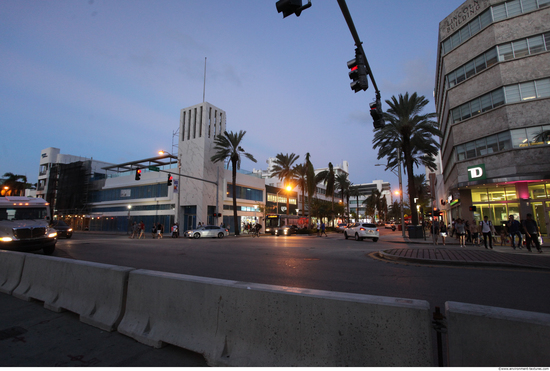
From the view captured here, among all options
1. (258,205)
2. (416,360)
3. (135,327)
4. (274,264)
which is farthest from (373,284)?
(258,205)

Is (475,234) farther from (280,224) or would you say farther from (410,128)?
(280,224)

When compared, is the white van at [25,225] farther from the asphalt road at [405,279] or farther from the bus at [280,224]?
the bus at [280,224]

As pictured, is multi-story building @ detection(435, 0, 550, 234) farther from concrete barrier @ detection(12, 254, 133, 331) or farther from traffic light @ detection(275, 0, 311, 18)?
concrete barrier @ detection(12, 254, 133, 331)

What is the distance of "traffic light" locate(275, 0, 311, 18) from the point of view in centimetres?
532

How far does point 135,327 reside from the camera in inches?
152

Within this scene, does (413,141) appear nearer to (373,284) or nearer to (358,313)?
(373,284)

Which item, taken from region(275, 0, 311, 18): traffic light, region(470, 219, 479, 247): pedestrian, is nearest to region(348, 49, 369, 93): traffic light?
region(275, 0, 311, 18): traffic light

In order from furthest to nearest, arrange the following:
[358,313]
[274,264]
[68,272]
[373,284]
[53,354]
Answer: [274,264] < [373,284] < [68,272] < [53,354] < [358,313]

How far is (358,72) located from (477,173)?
20205mm

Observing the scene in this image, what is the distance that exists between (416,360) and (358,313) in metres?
0.56

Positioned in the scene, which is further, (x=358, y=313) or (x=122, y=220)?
(x=122, y=220)

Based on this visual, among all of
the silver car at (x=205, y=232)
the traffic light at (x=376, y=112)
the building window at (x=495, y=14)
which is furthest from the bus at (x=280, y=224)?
the traffic light at (x=376, y=112)

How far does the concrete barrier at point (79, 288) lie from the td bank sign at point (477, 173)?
26291 millimetres

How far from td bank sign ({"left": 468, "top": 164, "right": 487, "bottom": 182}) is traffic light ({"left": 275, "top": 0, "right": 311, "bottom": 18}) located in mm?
23537
